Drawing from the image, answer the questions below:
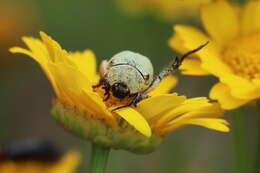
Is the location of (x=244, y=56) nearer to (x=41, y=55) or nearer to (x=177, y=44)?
(x=177, y=44)

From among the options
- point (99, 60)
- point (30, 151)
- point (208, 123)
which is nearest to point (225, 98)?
point (208, 123)

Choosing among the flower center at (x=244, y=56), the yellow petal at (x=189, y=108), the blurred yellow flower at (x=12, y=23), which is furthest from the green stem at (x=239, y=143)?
the blurred yellow flower at (x=12, y=23)

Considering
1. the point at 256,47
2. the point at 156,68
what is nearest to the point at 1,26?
the point at 156,68

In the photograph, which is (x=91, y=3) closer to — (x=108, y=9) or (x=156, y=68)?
(x=108, y=9)

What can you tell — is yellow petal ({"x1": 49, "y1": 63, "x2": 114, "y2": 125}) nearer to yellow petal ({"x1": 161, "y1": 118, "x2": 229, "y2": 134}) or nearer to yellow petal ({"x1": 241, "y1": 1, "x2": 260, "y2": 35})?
yellow petal ({"x1": 161, "y1": 118, "x2": 229, "y2": 134})

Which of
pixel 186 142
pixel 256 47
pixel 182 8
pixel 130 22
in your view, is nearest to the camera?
pixel 256 47

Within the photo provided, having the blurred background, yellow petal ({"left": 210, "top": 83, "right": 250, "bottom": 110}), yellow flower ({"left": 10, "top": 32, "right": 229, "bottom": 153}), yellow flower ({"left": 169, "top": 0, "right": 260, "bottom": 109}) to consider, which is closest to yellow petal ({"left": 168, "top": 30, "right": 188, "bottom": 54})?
yellow flower ({"left": 169, "top": 0, "right": 260, "bottom": 109})
